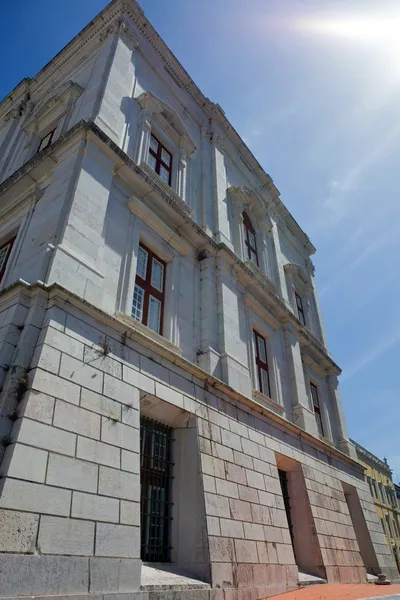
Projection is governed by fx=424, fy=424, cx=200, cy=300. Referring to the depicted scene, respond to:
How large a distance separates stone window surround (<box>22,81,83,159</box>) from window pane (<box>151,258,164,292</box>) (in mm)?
5746

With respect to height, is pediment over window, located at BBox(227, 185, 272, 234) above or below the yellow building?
above

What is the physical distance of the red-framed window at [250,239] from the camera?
57.8 ft

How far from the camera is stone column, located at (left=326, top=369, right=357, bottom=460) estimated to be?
59.9 ft

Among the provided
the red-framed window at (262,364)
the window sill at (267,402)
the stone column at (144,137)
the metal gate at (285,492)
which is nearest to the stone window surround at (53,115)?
the stone column at (144,137)

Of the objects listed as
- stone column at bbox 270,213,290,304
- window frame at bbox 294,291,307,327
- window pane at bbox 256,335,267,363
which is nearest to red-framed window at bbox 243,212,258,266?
stone column at bbox 270,213,290,304

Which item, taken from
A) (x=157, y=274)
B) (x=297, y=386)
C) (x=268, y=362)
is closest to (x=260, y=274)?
(x=268, y=362)

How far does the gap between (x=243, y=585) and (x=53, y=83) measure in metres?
18.2

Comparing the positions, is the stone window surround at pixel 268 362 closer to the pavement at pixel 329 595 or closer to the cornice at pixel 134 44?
the pavement at pixel 329 595

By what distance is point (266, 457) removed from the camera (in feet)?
36.5

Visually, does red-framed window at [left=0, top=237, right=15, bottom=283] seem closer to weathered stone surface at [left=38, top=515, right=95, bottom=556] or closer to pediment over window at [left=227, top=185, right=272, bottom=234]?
weathered stone surface at [left=38, top=515, right=95, bottom=556]

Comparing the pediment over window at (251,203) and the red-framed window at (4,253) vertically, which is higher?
the pediment over window at (251,203)

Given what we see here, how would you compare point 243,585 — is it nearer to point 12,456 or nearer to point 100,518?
point 100,518

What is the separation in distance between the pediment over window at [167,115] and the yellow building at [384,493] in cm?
3484

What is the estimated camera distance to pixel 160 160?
14445 mm
